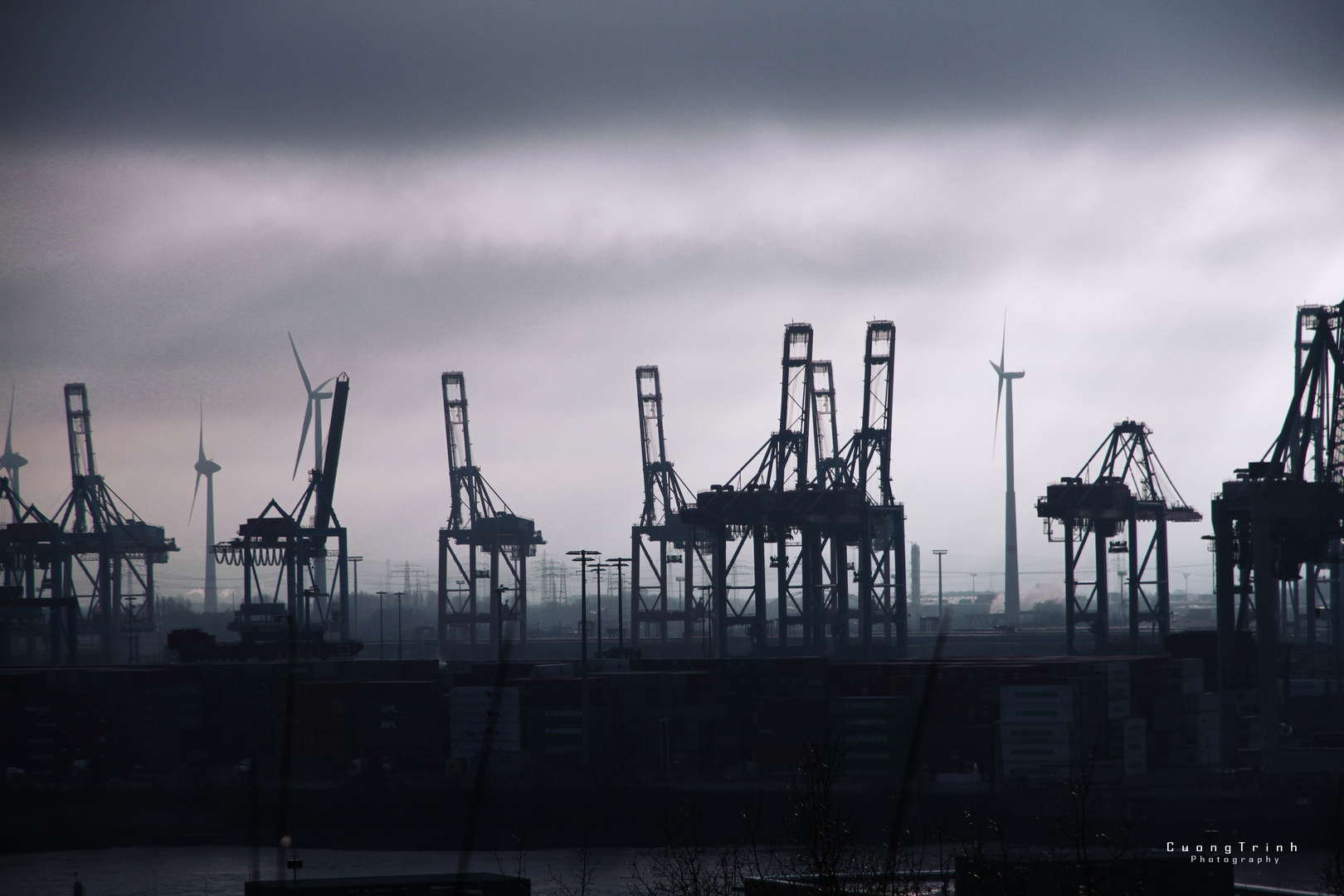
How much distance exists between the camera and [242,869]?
4347 centimetres

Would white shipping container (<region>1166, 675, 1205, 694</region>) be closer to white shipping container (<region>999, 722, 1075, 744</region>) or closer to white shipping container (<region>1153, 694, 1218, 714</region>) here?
white shipping container (<region>1153, 694, 1218, 714</region>)

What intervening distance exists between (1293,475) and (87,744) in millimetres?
48010

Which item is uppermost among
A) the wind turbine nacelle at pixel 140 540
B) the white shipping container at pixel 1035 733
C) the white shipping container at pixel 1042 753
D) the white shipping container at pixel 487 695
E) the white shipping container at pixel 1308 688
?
the wind turbine nacelle at pixel 140 540

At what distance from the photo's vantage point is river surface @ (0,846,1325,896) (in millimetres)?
38562

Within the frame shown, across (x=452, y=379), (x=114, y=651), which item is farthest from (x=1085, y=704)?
(x=114, y=651)

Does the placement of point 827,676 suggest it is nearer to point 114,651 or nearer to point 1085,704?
point 1085,704

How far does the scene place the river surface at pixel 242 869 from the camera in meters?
38.6

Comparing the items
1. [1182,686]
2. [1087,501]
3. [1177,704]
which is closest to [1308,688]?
[1087,501]

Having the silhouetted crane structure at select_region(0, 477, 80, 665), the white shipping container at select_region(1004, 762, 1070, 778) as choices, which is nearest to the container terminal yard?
the white shipping container at select_region(1004, 762, 1070, 778)

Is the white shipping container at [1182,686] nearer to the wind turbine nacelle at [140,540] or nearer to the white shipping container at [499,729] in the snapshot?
the white shipping container at [499,729]

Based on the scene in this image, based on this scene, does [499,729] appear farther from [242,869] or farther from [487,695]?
[242,869]

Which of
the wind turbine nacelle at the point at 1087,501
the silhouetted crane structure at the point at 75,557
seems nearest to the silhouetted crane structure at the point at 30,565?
the silhouetted crane structure at the point at 75,557

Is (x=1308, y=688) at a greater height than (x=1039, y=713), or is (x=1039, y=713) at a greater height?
(x=1039, y=713)

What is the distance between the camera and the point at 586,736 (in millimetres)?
55312
